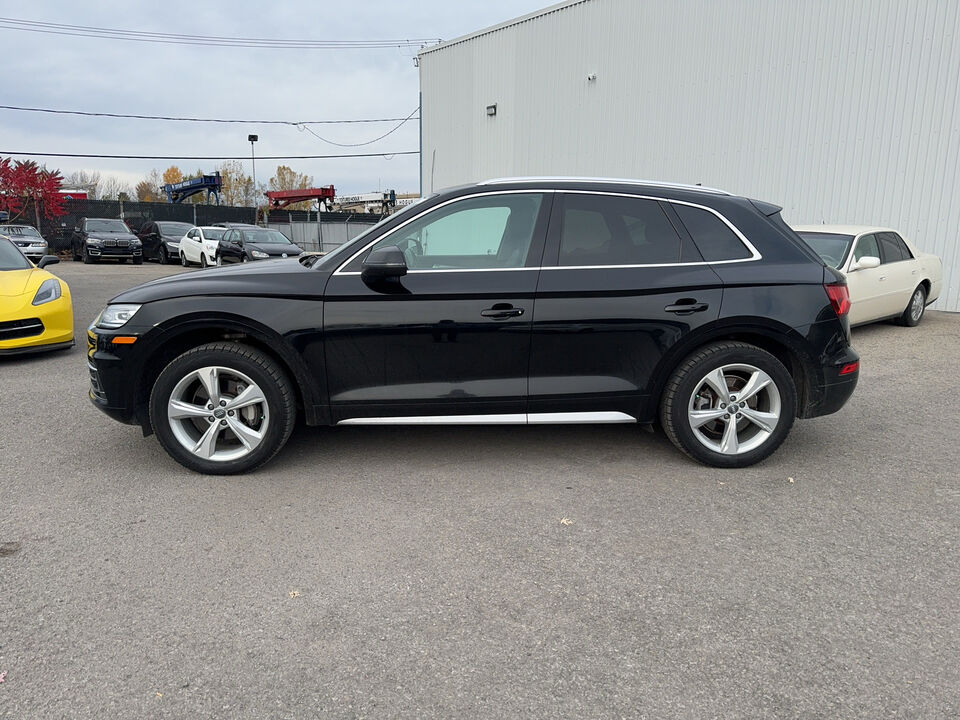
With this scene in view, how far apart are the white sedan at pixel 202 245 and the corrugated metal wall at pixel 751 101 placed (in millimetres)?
8458

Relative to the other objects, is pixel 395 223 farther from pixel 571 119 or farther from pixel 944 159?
pixel 571 119

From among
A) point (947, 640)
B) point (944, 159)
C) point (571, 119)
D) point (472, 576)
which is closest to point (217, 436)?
point (472, 576)

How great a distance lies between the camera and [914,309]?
995 cm

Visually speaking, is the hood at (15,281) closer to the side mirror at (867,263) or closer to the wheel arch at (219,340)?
the wheel arch at (219,340)

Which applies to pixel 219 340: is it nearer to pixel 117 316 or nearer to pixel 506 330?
pixel 117 316

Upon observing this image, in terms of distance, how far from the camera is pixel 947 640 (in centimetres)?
258

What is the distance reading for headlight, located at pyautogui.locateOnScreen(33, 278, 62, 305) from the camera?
7520 mm

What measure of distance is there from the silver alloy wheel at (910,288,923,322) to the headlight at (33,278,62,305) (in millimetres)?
11053

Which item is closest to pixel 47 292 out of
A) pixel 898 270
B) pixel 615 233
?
pixel 615 233

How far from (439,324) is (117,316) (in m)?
1.93

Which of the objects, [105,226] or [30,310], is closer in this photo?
[30,310]

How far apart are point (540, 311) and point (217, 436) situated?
207cm

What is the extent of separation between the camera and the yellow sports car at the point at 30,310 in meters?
7.22

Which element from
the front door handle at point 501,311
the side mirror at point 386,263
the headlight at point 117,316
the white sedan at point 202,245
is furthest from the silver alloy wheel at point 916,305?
the white sedan at point 202,245
